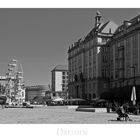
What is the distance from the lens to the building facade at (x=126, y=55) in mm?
72562

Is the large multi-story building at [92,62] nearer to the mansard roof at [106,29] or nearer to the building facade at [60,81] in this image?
the mansard roof at [106,29]

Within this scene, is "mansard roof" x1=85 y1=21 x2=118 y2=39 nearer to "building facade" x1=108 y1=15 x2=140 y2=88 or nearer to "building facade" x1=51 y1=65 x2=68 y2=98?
"building facade" x1=108 y1=15 x2=140 y2=88

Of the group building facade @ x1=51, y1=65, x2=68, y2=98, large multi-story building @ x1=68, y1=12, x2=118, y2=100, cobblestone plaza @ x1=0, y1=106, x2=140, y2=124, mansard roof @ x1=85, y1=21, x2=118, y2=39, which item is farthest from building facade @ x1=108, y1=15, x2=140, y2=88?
building facade @ x1=51, y1=65, x2=68, y2=98

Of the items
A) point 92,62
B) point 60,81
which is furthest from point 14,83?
point 60,81

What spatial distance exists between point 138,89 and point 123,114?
36.0 meters

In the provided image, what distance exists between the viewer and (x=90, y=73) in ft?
319

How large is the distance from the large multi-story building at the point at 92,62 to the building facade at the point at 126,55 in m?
3.35

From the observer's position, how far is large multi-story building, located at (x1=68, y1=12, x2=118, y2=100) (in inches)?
3617

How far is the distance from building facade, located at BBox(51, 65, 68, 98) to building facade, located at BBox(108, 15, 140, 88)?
228 ft

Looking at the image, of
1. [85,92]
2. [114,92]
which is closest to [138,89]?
[114,92]

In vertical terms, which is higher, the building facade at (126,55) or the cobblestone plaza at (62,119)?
the building facade at (126,55)

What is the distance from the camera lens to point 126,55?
7788 centimetres

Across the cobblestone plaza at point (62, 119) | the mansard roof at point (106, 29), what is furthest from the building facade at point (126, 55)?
the cobblestone plaza at point (62, 119)

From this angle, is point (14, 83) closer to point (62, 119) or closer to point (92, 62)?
point (92, 62)
